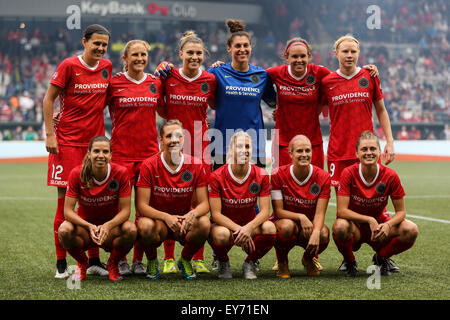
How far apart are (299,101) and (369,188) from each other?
1036mm

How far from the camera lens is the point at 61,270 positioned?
491 cm

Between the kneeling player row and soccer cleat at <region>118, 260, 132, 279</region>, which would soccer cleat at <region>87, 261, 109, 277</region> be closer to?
soccer cleat at <region>118, 260, 132, 279</region>

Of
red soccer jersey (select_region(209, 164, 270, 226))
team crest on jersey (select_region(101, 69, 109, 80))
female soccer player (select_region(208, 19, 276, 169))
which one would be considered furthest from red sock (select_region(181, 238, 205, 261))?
team crest on jersey (select_region(101, 69, 109, 80))

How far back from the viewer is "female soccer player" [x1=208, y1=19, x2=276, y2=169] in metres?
5.46

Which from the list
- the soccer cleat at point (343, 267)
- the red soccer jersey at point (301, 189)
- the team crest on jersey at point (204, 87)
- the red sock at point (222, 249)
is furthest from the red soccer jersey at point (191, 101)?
the soccer cleat at point (343, 267)

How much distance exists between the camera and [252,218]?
196 inches

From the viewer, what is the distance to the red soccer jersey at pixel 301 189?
4.94 m

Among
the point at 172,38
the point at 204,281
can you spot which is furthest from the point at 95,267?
the point at 172,38

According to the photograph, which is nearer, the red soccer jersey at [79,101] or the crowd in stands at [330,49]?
the red soccer jersey at [79,101]

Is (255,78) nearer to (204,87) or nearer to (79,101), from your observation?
(204,87)

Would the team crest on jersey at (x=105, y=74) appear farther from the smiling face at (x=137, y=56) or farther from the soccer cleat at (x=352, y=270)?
the soccer cleat at (x=352, y=270)

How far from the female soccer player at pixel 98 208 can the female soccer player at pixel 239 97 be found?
107 cm

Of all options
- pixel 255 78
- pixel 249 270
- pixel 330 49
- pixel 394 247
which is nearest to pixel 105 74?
pixel 255 78
